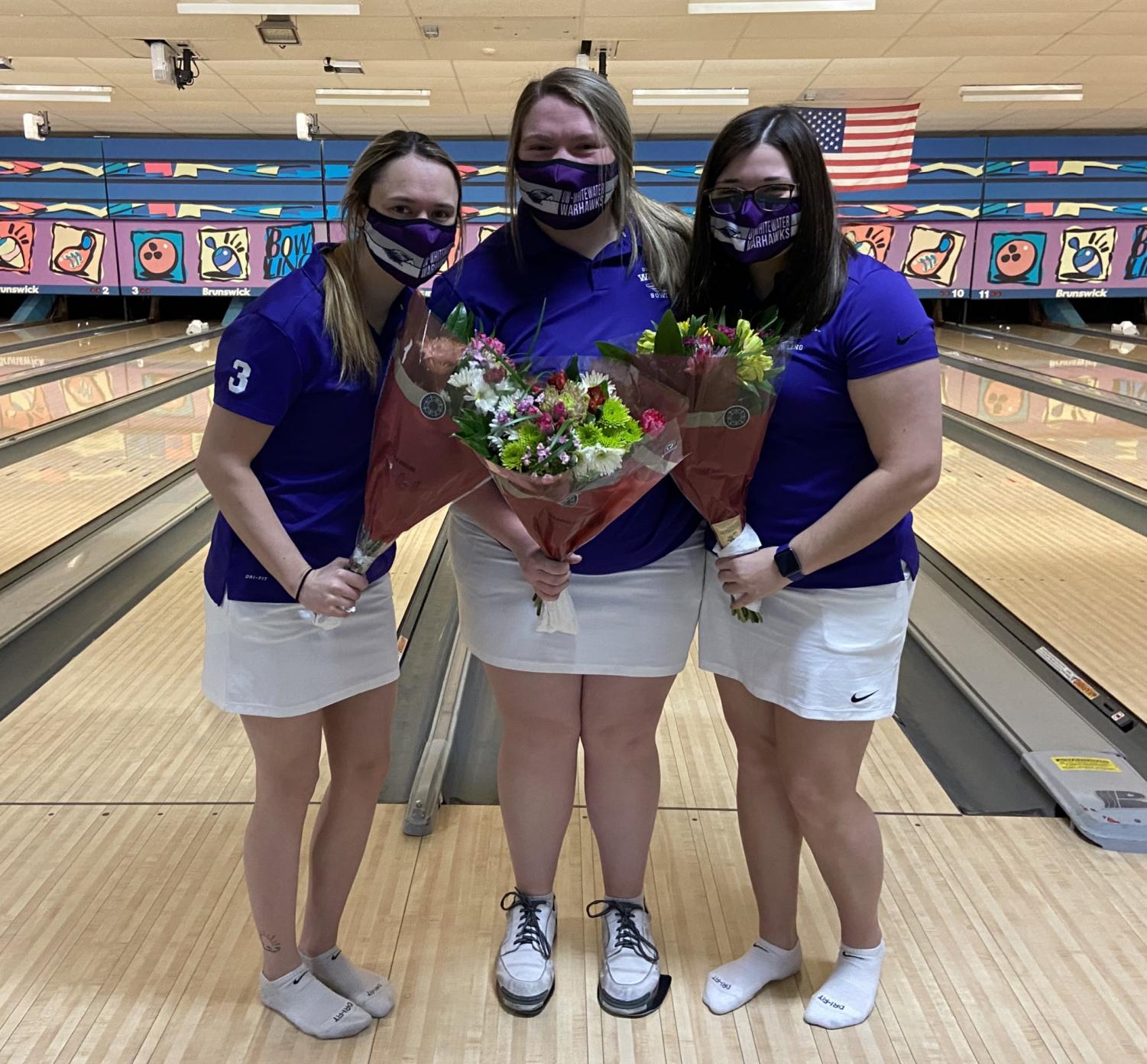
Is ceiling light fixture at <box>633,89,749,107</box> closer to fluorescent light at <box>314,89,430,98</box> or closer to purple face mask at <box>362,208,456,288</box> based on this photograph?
fluorescent light at <box>314,89,430,98</box>

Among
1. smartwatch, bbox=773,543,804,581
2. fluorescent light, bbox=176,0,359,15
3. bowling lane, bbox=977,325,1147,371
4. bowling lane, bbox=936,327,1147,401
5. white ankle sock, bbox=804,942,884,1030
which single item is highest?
fluorescent light, bbox=176,0,359,15

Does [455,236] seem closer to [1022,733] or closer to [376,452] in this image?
[376,452]

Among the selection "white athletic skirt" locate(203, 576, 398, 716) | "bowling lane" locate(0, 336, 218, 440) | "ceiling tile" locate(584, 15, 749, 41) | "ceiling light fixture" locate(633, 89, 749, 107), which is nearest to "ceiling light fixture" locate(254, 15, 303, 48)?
"ceiling tile" locate(584, 15, 749, 41)

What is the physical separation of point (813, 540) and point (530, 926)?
0.78 metres

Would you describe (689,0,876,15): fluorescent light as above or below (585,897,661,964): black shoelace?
above

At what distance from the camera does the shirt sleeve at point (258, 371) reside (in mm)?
1248

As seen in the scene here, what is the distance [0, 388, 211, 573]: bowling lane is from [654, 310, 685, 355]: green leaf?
284cm

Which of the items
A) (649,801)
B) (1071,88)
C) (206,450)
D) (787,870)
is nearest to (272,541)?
(206,450)

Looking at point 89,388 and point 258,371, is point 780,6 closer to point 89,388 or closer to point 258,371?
point 89,388

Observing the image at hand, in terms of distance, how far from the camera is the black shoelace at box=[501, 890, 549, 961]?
1.58 metres

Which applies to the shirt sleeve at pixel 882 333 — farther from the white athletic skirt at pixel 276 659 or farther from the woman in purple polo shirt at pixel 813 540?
the white athletic skirt at pixel 276 659

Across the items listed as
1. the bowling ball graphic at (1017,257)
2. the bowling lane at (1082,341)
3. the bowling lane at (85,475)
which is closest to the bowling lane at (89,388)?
the bowling lane at (85,475)

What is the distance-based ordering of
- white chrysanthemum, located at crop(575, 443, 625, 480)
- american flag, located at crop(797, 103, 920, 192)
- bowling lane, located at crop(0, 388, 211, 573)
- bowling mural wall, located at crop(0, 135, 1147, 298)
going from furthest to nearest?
1. bowling mural wall, located at crop(0, 135, 1147, 298)
2. american flag, located at crop(797, 103, 920, 192)
3. bowling lane, located at crop(0, 388, 211, 573)
4. white chrysanthemum, located at crop(575, 443, 625, 480)

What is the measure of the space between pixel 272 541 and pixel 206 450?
0.48 feet
